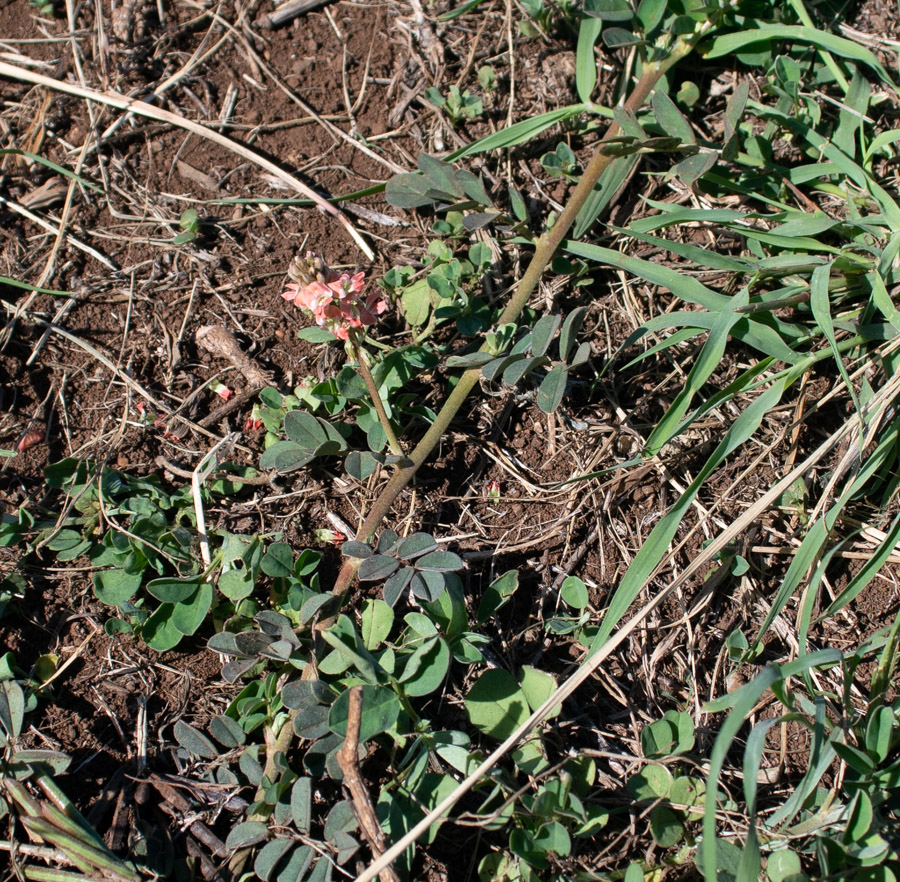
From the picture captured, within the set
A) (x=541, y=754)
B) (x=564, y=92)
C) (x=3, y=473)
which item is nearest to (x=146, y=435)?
(x=3, y=473)

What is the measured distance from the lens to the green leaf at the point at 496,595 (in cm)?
185

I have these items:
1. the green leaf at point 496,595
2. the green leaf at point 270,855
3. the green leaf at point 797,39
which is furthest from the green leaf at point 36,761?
the green leaf at point 797,39

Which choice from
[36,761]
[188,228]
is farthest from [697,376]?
[36,761]

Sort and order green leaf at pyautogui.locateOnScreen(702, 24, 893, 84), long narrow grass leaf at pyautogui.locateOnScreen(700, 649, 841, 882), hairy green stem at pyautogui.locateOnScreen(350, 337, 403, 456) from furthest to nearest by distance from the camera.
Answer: green leaf at pyautogui.locateOnScreen(702, 24, 893, 84), hairy green stem at pyautogui.locateOnScreen(350, 337, 403, 456), long narrow grass leaf at pyautogui.locateOnScreen(700, 649, 841, 882)

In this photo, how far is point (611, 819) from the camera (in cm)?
176

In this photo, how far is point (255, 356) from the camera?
225 cm

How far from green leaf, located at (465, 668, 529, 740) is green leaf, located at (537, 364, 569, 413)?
2.00ft

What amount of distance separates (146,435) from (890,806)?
1991mm

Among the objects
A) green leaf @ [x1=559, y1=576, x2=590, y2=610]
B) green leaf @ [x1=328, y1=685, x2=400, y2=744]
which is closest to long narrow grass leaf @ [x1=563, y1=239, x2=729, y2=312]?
green leaf @ [x1=559, y1=576, x2=590, y2=610]

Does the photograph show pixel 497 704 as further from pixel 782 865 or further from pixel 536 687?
pixel 782 865

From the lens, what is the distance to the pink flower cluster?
1695 millimetres

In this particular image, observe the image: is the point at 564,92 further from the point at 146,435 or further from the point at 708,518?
the point at 146,435

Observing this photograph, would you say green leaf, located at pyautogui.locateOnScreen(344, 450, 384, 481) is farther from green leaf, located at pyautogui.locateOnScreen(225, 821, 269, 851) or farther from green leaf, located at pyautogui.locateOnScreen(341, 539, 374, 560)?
green leaf, located at pyautogui.locateOnScreen(225, 821, 269, 851)

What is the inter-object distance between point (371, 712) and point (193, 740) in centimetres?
47
